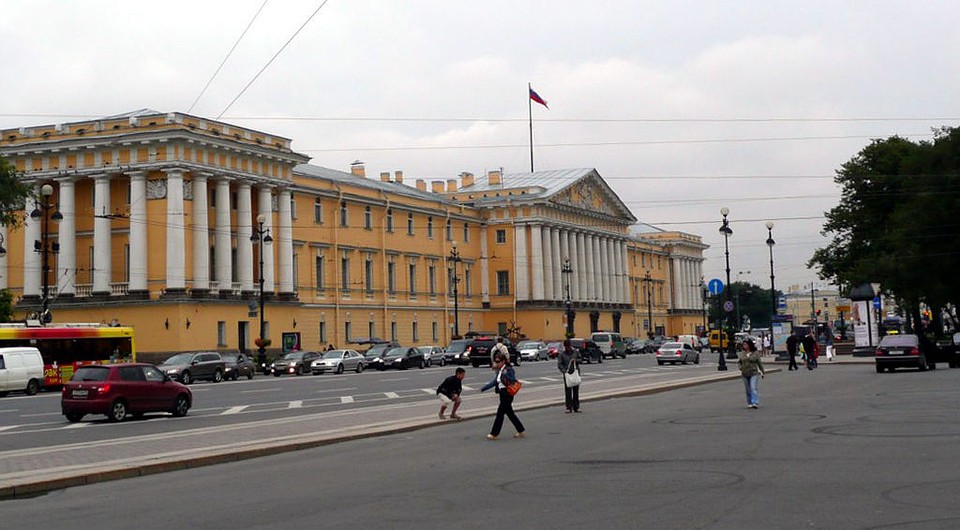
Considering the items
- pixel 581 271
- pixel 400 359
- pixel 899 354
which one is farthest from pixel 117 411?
pixel 581 271

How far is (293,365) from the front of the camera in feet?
202

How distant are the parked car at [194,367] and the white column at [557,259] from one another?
192ft

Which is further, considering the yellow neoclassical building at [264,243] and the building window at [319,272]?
the building window at [319,272]

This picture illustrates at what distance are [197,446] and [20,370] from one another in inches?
1046

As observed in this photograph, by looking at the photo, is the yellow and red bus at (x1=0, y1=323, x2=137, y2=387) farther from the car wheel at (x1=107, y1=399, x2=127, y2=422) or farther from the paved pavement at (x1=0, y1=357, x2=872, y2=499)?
the paved pavement at (x1=0, y1=357, x2=872, y2=499)

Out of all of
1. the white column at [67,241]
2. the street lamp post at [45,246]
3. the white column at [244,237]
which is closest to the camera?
the street lamp post at [45,246]

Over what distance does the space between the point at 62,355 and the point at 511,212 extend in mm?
64728

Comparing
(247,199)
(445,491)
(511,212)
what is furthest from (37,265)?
(445,491)

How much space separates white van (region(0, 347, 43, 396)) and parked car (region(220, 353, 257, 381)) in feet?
41.8

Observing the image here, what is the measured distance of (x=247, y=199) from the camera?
72.8 meters

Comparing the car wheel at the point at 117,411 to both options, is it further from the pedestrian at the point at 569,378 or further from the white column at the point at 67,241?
the white column at the point at 67,241

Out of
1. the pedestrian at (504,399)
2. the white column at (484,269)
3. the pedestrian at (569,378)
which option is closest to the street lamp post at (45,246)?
the pedestrian at (569,378)

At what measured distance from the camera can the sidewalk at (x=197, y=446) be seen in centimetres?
1543

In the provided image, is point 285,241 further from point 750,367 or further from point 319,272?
point 750,367
